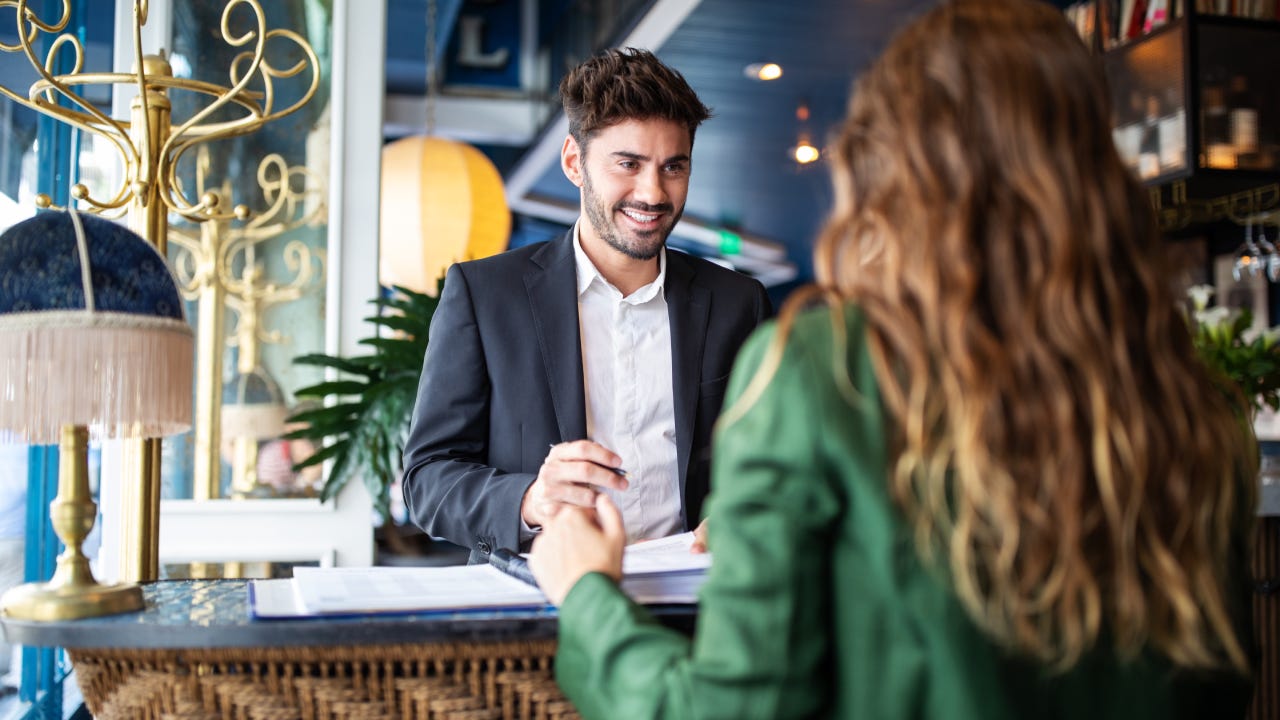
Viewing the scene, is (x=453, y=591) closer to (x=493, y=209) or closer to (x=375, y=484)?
(x=375, y=484)

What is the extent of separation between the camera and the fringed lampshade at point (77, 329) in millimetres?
1129

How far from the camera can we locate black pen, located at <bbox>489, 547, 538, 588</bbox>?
1212 millimetres

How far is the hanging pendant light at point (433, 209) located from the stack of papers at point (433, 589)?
9.10 feet

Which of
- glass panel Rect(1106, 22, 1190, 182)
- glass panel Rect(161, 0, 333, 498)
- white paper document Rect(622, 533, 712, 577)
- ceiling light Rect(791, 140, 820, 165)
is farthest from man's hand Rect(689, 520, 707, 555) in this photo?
ceiling light Rect(791, 140, 820, 165)

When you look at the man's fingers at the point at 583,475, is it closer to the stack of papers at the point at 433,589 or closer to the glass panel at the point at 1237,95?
the stack of papers at the point at 433,589

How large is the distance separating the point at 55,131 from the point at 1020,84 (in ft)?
8.74

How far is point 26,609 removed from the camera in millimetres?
1106

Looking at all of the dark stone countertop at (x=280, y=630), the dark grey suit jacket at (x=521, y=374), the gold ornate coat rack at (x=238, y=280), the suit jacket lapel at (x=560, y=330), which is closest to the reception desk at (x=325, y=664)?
the dark stone countertop at (x=280, y=630)

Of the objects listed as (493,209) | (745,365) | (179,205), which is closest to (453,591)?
(745,365)

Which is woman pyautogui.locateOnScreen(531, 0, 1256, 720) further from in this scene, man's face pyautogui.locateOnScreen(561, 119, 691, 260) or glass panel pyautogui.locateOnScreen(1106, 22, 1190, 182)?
glass panel pyautogui.locateOnScreen(1106, 22, 1190, 182)

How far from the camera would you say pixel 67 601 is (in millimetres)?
1118

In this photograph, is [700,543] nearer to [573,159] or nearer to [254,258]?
[573,159]

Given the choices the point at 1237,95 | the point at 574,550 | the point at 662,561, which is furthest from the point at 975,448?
the point at 1237,95

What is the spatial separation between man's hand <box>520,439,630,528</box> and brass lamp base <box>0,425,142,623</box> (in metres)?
0.45
